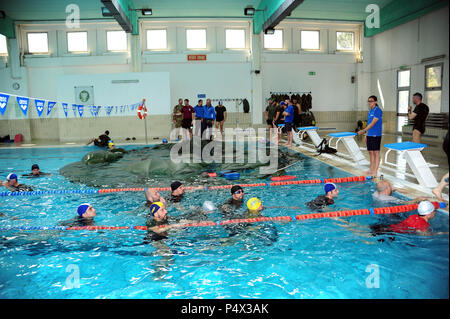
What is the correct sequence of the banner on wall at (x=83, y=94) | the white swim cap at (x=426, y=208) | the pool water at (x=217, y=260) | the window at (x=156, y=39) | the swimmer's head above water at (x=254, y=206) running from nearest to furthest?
the pool water at (x=217, y=260) → the white swim cap at (x=426, y=208) → the swimmer's head above water at (x=254, y=206) → the banner on wall at (x=83, y=94) → the window at (x=156, y=39)

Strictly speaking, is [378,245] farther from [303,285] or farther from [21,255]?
[21,255]

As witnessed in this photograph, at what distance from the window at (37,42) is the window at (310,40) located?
1237 centimetres

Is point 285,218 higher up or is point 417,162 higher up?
point 417,162

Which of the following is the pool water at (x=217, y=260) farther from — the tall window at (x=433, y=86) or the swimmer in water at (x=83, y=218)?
the tall window at (x=433, y=86)

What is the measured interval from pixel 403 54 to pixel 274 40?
5857 mm

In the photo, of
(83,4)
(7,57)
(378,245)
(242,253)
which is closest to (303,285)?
(242,253)

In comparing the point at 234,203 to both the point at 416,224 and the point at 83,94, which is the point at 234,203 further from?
the point at 83,94

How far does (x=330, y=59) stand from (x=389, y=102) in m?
3.61

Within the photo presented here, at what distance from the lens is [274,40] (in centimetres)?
1755

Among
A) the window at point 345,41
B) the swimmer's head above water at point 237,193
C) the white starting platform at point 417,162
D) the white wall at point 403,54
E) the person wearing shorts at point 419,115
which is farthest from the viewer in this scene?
the window at point 345,41

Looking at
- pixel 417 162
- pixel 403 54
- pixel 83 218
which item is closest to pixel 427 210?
pixel 417 162

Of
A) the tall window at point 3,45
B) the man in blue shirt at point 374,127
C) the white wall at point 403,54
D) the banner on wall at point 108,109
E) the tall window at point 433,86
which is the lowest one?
the man in blue shirt at point 374,127

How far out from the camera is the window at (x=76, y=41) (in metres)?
16.8

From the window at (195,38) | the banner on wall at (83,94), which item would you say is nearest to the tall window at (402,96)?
the window at (195,38)
